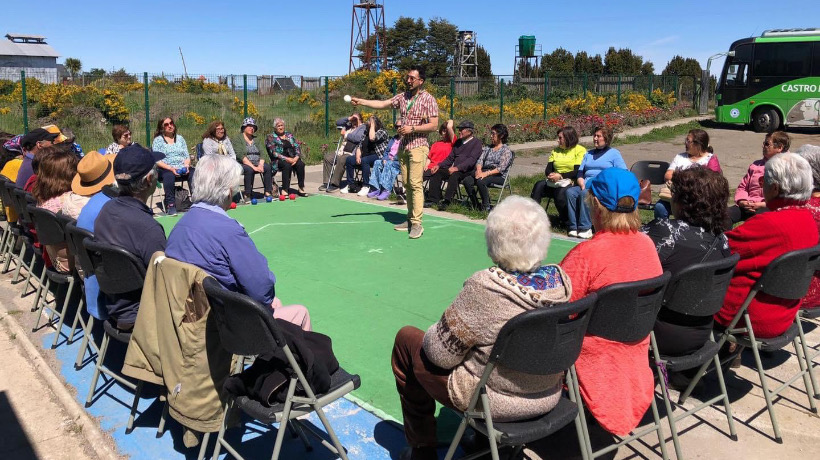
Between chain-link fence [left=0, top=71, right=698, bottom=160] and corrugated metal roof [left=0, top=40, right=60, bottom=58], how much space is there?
52.3 m

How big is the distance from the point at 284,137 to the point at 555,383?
932cm

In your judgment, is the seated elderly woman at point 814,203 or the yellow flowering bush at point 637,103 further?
the yellow flowering bush at point 637,103

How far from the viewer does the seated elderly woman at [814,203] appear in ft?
13.2

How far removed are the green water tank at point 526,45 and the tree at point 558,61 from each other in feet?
26.1

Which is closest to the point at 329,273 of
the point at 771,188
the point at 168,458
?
the point at 168,458

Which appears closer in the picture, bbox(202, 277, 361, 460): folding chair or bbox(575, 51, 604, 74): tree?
bbox(202, 277, 361, 460): folding chair

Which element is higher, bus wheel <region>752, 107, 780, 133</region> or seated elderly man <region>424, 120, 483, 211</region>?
bus wheel <region>752, 107, 780, 133</region>

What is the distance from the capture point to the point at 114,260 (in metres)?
3.32

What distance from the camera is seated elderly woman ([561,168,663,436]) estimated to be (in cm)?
286

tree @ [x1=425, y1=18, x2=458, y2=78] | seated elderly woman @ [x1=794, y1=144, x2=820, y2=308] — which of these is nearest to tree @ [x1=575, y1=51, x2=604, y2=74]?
tree @ [x1=425, y1=18, x2=458, y2=78]

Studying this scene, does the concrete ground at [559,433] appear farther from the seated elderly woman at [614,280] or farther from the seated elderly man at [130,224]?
the seated elderly man at [130,224]

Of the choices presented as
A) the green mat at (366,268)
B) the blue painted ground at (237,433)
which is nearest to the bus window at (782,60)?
the green mat at (366,268)

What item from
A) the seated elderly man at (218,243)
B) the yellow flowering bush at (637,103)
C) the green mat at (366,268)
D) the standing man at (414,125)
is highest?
the yellow flowering bush at (637,103)

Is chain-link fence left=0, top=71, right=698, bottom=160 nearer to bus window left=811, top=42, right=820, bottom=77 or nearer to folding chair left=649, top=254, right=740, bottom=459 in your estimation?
bus window left=811, top=42, right=820, bottom=77
